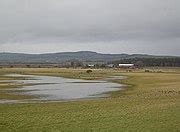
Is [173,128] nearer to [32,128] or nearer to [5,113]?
[32,128]

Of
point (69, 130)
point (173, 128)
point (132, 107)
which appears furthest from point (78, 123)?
point (132, 107)

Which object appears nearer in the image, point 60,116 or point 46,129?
point 46,129

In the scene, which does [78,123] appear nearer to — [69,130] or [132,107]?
[69,130]

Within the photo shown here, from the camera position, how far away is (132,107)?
30.2m

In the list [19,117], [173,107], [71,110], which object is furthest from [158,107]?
[19,117]

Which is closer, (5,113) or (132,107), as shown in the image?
(5,113)

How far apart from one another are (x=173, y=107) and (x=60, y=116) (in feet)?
31.5

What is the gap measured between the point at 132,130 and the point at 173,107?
10.1m

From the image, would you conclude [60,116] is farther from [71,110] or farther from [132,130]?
[132,130]

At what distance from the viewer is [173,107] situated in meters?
29.5

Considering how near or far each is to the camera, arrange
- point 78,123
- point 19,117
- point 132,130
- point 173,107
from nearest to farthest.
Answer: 1. point 132,130
2. point 78,123
3. point 19,117
4. point 173,107

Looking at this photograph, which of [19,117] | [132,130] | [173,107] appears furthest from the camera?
[173,107]

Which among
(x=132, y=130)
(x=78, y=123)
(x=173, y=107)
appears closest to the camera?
(x=132, y=130)

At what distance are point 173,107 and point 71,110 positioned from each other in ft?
27.1
